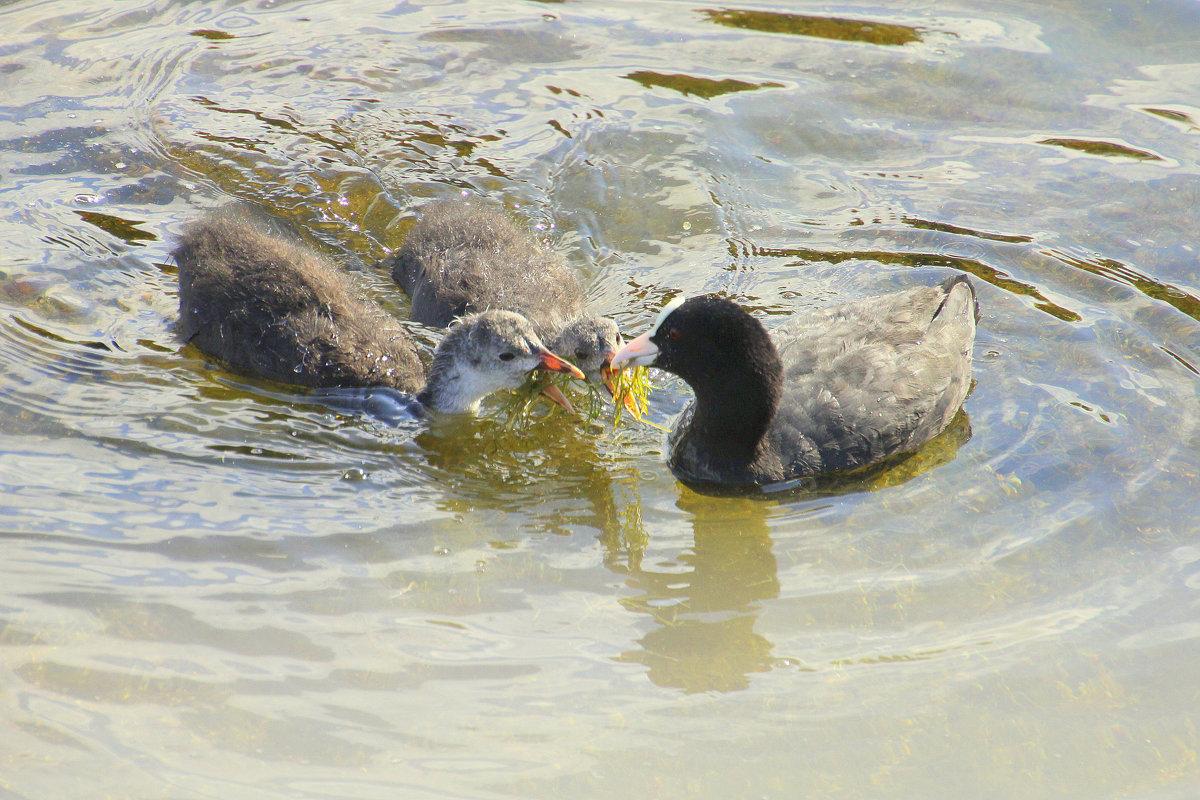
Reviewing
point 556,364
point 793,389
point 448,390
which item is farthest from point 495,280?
point 793,389

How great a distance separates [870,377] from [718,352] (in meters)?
0.84

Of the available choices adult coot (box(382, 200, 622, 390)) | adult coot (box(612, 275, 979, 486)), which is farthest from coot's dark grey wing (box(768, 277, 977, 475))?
adult coot (box(382, 200, 622, 390))

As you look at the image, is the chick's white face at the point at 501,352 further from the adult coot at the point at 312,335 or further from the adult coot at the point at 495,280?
the adult coot at the point at 495,280

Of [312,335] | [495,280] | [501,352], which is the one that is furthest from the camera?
[495,280]

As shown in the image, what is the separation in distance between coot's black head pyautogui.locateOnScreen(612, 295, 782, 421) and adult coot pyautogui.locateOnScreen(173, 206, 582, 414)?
0.51 meters

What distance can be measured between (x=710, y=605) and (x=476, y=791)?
1313mm

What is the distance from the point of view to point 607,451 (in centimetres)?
522

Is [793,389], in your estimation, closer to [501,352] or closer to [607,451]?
[607,451]

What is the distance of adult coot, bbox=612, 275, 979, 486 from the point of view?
473 centimetres

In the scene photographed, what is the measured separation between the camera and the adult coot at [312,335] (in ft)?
17.2

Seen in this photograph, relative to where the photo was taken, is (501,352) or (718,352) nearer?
(718,352)

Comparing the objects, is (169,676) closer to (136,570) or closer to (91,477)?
(136,570)

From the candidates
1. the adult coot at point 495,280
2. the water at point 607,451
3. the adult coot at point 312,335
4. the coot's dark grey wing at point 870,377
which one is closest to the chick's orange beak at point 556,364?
the adult coot at point 312,335

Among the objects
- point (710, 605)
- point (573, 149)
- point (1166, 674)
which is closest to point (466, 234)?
point (573, 149)
